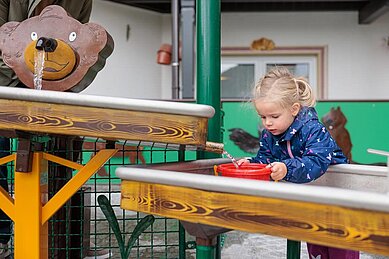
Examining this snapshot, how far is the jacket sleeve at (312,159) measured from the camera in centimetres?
172

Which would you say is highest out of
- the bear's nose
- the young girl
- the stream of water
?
the bear's nose

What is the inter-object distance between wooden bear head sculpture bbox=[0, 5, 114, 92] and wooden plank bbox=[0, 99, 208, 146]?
0.35 m

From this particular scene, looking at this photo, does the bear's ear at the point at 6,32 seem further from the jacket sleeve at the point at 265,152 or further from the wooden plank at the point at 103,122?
the jacket sleeve at the point at 265,152

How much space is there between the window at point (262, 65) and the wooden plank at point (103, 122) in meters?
6.24

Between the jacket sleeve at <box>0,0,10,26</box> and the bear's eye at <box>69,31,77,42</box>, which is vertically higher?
the jacket sleeve at <box>0,0,10,26</box>

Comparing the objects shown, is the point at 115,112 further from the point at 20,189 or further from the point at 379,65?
the point at 379,65

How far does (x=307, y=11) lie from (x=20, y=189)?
665cm

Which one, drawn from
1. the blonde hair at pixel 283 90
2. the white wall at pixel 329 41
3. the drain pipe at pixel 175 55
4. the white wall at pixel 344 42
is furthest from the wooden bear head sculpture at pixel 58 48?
the white wall at pixel 344 42

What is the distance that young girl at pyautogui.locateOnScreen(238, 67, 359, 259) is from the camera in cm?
176

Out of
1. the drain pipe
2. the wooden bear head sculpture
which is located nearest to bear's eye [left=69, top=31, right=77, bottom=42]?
the wooden bear head sculpture

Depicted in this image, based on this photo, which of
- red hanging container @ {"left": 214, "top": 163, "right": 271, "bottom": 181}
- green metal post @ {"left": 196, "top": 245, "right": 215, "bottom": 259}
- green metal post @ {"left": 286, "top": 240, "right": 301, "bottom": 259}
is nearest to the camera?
green metal post @ {"left": 196, "top": 245, "right": 215, "bottom": 259}

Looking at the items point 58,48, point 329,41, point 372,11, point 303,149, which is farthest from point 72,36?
point 329,41

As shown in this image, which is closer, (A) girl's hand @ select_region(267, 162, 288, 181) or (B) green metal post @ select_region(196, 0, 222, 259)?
(A) girl's hand @ select_region(267, 162, 288, 181)

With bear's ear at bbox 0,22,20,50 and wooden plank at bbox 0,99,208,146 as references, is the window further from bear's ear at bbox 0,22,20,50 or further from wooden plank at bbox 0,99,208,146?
wooden plank at bbox 0,99,208,146
